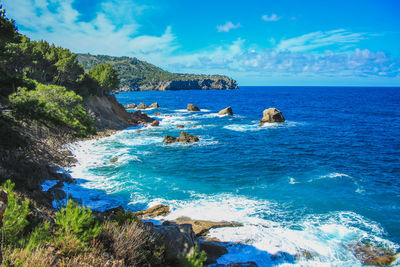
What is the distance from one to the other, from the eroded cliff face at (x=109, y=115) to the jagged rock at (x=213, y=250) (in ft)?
124

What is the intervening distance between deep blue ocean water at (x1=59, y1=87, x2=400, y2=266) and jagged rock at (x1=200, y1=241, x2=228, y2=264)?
409 millimetres

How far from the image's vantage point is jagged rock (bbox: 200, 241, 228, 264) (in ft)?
39.1

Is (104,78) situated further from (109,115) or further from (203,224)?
(203,224)

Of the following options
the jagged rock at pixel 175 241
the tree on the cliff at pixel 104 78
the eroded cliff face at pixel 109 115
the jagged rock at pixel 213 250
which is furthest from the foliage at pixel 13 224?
the tree on the cliff at pixel 104 78

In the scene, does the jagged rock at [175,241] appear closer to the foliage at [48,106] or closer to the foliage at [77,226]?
the foliage at [77,226]

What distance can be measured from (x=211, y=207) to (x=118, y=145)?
2285 centimetres

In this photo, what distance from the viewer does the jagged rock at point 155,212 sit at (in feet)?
55.5

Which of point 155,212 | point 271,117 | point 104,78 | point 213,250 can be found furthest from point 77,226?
point 104,78

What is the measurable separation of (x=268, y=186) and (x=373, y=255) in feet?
32.2

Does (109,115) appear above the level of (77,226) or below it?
below

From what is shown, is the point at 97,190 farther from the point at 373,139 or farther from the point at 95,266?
the point at 373,139

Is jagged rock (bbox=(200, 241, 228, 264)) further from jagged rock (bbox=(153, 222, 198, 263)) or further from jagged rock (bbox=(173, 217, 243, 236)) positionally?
jagged rock (bbox=(153, 222, 198, 263))

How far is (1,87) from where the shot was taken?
1623 cm

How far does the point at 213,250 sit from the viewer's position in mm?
12453
